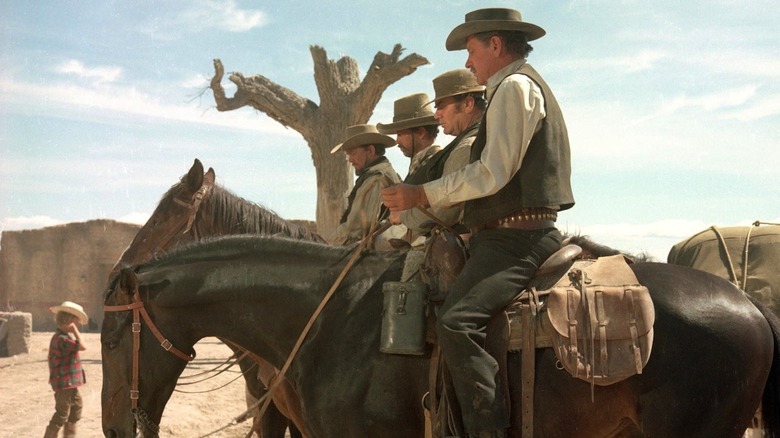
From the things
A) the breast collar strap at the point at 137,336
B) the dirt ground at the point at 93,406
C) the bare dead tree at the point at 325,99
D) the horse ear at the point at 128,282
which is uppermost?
the bare dead tree at the point at 325,99

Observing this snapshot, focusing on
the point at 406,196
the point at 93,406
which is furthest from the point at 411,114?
the point at 93,406

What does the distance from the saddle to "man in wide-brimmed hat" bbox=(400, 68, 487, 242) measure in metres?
0.78

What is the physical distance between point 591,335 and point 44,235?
26.0 m

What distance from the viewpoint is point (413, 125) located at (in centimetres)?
630

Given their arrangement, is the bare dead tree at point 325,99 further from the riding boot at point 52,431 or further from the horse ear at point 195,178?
the horse ear at point 195,178

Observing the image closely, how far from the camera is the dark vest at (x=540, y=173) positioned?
11.6 feet

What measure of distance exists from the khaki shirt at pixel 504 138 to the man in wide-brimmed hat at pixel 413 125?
8.74 feet

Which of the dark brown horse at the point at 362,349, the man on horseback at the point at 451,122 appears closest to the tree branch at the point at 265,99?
the man on horseback at the point at 451,122

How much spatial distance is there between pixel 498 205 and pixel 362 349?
0.99 meters

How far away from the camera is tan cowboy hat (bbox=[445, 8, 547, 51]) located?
379 centimetres

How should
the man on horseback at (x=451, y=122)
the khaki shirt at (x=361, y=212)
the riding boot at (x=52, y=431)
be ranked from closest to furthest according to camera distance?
1. the man on horseback at (x=451, y=122)
2. the khaki shirt at (x=361, y=212)
3. the riding boot at (x=52, y=431)

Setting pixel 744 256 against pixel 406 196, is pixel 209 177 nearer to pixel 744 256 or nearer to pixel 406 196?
pixel 406 196

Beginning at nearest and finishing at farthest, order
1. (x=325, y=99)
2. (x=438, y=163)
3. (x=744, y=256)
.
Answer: (x=438, y=163) → (x=744, y=256) → (x=325, y=99)

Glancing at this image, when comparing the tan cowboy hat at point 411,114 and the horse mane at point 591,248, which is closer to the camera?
the horse mane at point 591,248
